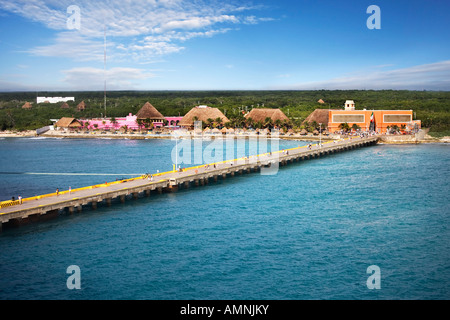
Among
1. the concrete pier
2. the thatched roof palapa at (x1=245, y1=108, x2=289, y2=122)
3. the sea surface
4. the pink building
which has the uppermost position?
the thatched roof palapa at (x1=245, y1=108, x2=289, y2=122)

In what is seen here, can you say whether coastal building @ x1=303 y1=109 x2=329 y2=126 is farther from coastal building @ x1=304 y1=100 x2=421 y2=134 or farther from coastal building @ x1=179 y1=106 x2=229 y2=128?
coastal building @ x1=179 y1=106 x2=229 y2=128

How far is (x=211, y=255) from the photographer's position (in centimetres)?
3106

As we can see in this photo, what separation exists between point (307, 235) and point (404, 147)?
254ft

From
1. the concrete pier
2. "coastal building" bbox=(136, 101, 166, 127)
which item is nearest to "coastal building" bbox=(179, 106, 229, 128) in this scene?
"coastal building" bbox=(136, 101, 166, 127)

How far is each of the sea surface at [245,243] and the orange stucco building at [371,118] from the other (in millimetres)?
65994

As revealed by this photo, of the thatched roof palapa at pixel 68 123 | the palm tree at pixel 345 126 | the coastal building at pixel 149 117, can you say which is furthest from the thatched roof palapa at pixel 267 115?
the thatched roof palapa at pixel 68 123

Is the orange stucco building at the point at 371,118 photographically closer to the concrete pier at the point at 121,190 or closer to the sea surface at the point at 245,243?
the concrete pier at the point at 121,190

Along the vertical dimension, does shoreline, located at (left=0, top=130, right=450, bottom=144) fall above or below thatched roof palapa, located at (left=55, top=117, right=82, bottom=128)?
below

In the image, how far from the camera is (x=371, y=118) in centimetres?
12344

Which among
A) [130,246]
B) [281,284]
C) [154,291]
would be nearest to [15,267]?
[130,246]

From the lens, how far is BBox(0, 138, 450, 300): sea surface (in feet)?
86.1

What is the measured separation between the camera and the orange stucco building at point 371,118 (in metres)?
122

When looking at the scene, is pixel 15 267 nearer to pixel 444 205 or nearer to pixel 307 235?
pixel 307 235

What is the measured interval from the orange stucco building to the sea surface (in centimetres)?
6599
